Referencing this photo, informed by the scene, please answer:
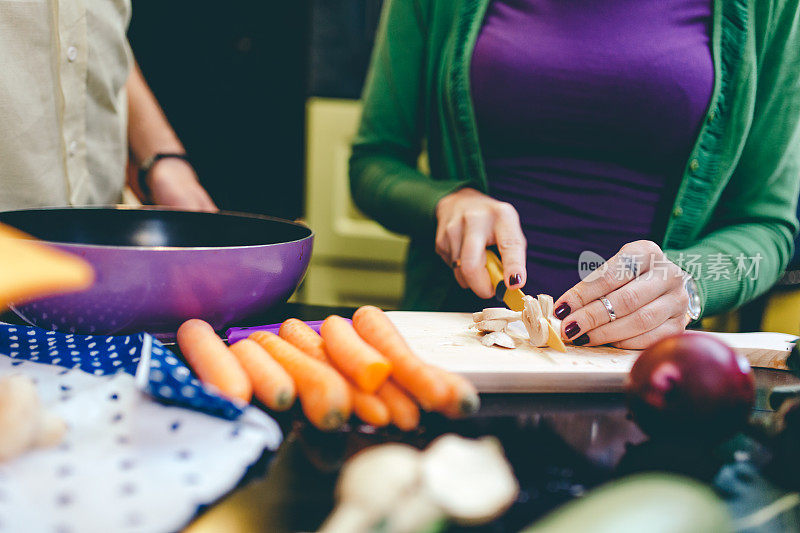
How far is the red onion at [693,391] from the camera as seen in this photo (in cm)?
53

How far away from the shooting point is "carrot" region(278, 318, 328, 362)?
710 millimetres

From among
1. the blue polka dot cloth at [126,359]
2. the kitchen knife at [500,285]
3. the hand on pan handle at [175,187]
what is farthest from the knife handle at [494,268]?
the hand on pan handle at [175,187]

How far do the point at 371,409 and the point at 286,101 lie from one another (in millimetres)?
2271

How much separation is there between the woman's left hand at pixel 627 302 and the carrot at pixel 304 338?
1.07ft

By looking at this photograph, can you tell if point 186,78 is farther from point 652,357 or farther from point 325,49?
point 652,357

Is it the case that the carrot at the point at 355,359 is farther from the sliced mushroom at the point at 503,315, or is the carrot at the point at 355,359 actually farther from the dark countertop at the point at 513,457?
the sliced mushroom at the point at 503,315

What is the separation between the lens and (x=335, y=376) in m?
0.59

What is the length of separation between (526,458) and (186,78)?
8.12 feet

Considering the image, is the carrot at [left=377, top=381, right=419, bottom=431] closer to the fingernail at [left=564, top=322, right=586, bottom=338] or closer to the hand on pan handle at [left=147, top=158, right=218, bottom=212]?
the fingernail at [left=564, top=322, right=586, bottom=338]

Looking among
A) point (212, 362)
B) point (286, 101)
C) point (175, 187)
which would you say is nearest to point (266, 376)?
point (212, 362)

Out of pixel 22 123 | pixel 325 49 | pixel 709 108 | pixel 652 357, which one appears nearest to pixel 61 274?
pixel 22 123

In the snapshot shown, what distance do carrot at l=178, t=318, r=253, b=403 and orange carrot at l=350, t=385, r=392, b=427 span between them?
0.12 meters

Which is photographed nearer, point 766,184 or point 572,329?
point 572,329

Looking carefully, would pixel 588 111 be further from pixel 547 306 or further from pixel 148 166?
pixel 148 166
